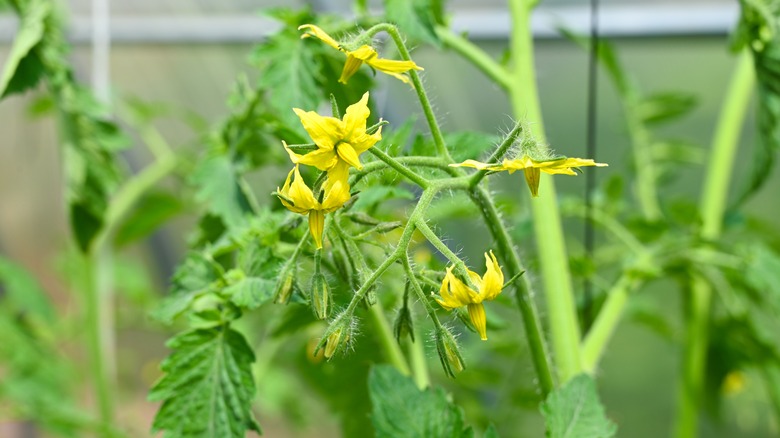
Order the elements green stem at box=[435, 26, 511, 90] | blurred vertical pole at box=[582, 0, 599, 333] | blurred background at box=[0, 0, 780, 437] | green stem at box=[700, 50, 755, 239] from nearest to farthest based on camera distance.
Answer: green stem at box=[435, 26, 511, 90] < blurred vertical pole at box=[582, 0, 599, 333] < green stem at box=[700, 50, 755, 239] < blurred background at box=[0, 0, 780, 437]

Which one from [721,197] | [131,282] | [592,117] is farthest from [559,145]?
[131,282]

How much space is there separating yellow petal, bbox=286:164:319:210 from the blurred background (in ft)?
3.46

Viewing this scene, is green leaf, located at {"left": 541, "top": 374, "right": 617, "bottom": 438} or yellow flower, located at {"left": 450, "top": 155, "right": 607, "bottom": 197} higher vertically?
yellow flower, located at {"left": 450, "top": 155, "right": 607, "bottom": 197}

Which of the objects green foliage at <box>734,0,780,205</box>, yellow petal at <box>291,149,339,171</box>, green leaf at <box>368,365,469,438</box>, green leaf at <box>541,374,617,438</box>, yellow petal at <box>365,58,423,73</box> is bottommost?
green leaf at <box>541,374,617,438</box>

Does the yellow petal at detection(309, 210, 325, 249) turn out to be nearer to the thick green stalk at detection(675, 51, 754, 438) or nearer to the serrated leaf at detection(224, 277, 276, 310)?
the serrated leaf at detection(224, 277, 276, 310)

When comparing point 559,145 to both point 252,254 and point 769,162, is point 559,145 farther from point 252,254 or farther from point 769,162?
point 252,254

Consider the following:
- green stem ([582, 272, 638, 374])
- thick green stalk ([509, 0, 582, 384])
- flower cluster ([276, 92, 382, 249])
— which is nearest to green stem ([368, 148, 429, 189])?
flower cluster ([276, 92, 382, 249])

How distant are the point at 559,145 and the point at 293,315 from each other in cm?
122

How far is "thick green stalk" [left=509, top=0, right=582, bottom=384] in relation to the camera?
2.64 feet

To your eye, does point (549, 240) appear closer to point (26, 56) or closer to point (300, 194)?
point (300, 194)

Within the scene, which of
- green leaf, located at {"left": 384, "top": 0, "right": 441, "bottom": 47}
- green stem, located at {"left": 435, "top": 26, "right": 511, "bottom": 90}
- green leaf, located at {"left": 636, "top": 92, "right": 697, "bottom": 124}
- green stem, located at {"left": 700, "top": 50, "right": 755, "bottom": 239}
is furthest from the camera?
green leaf, located at {"left": 636, "top": 92, "right": 697, "bottom": 124}

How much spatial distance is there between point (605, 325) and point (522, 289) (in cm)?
26

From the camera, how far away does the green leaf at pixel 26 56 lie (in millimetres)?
870

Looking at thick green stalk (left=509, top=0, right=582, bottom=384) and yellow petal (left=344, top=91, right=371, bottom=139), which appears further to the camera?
thick green stalk (left=509, top=0, right=582, bottom=384)
